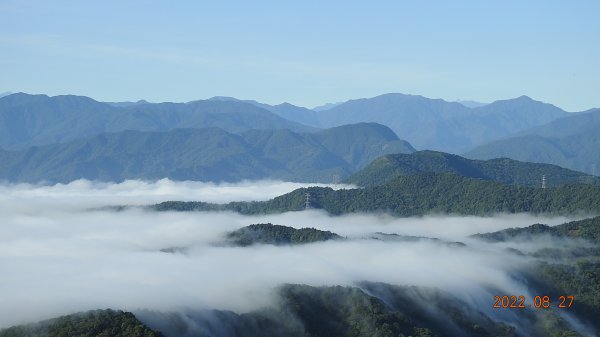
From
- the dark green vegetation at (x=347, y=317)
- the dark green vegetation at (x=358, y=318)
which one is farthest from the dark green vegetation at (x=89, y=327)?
the dark green vegetation at (x=358, y=318)

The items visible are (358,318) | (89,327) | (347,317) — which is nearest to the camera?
(89,327)

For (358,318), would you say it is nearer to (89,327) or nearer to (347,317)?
(347,317)

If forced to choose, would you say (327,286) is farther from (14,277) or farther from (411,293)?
(14,277)

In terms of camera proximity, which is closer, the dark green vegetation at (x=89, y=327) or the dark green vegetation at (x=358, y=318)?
the dark green vegetation at (x=89, y=327)

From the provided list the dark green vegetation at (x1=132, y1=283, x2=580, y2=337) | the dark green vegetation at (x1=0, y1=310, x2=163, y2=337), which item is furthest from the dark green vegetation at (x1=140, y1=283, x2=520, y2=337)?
the dark green vegetation at (x1=0, y1=310, x2=163, y2=337)

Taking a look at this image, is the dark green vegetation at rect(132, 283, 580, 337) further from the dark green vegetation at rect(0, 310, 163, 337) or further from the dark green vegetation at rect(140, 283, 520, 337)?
the dark green vegetation at rect(0, 310, 163, 337)

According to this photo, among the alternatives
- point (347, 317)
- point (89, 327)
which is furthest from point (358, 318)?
point (89, 327)

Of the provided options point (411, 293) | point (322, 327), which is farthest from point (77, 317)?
point (411, 293)

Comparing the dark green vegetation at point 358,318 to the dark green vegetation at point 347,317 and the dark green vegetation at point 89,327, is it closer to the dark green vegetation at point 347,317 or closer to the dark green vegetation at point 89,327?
the dark green vegetation at point 347,317
